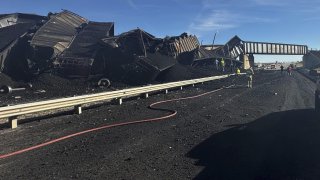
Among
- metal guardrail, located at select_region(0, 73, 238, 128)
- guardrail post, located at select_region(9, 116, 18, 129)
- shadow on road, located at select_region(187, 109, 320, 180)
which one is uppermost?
metal guardrail, located at select_region(0, 73, 238, 128)

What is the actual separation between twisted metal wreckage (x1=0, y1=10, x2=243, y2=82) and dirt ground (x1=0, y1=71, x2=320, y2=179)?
13.5m

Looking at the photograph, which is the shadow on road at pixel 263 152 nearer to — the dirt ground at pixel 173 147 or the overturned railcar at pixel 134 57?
the dirt ground at pixel 173 147

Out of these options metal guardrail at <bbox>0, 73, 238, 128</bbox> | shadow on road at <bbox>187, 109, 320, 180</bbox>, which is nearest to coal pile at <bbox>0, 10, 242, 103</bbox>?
metal guardrail at <bbox>0, 73, 238, 128</bbox>

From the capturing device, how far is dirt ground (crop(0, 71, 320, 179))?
678 centimetres

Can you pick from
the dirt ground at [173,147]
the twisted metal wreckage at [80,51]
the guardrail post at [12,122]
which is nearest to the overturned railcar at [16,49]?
the twisted metal wreckage at [80,51]

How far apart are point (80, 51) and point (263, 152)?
22.3m

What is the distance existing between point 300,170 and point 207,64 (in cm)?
3664

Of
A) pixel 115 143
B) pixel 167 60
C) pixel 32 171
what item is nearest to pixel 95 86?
pixel 167 60

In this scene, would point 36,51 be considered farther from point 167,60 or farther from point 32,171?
point 32,171

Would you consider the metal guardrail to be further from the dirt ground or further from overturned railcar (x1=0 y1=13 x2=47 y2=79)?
overturned railcar (x1=0 y1=13 x2=47 y2=79)

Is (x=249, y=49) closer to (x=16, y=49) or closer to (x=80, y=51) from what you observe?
(x=80, y=51)

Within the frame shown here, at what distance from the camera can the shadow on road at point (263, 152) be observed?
674cm

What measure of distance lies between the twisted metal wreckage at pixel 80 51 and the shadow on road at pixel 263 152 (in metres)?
17.1

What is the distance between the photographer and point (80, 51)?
2828 centimetres
